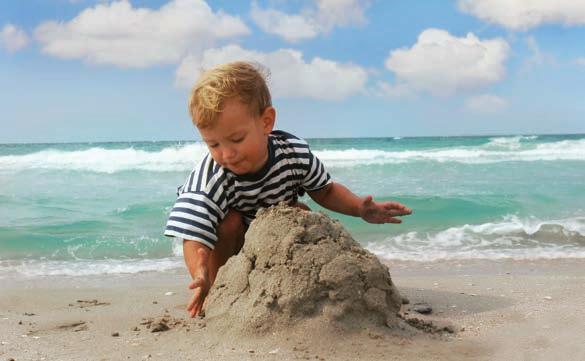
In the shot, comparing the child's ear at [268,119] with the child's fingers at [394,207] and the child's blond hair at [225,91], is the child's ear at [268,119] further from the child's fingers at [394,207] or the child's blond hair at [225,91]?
the child's fingers at [394,207]

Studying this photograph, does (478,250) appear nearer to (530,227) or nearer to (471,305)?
(530,227)

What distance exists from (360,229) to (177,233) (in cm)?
401

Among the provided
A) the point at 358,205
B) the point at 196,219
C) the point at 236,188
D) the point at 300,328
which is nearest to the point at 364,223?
the point at 358,205

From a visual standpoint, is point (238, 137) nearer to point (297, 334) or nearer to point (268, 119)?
point (268, 119)

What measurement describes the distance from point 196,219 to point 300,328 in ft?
2.35

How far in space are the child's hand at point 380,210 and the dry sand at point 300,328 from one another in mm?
456

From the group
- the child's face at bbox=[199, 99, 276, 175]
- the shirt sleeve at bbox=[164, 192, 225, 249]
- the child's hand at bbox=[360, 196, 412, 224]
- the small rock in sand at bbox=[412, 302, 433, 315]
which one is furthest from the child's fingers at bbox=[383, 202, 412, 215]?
the shirt sleeve at bbox=[164, 192, 225, 249]

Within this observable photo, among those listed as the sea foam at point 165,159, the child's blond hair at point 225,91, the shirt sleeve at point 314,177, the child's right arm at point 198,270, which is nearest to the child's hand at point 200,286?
the child's right arm at point 198,270

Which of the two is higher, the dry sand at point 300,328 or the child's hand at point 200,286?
the child's hand at point 200,286

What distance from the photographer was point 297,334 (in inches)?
94.7

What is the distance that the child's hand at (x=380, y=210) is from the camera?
3215mm

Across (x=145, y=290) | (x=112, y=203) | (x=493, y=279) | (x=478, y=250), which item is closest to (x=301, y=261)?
(x=145, y=290)

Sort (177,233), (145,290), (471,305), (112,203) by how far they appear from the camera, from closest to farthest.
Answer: (177,233) < (471,305) < (145,290) < (112,203)

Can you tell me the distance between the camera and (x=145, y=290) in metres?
3.97
